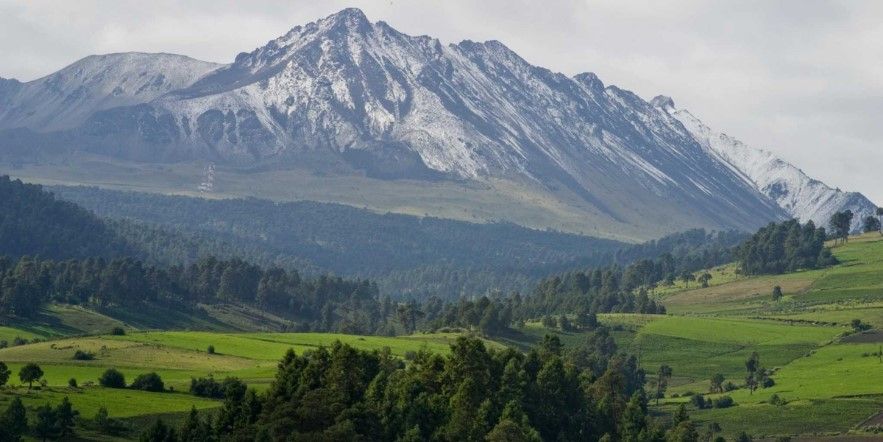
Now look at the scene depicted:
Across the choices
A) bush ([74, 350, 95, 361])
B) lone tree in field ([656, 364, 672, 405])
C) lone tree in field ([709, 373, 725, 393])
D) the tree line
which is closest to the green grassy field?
bush ([74, 350, 95, 361])

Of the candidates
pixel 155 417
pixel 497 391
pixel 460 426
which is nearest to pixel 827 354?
pixel 497 391

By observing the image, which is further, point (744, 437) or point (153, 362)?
point (153, 362)

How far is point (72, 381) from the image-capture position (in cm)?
11519

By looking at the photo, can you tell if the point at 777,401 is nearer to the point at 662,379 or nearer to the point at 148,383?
the point at 662,379


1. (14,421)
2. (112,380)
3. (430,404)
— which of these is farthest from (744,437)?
(14,421)

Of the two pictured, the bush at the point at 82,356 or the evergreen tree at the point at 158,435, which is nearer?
the evergreen tree at the point at 158,435

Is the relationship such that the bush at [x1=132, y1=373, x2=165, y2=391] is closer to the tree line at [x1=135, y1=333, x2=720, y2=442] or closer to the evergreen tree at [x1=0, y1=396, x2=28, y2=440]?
the tree line at [x1=135, y1=333, x2=720, y2=442]

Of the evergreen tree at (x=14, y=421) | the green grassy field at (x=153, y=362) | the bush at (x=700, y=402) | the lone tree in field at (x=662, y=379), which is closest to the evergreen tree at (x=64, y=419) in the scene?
the green grassy field at (x=153, y=362)

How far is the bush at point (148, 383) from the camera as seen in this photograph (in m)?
119

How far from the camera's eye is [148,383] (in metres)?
120

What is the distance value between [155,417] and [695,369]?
96050 millimetres

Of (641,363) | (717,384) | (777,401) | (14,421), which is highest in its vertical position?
(14,421)

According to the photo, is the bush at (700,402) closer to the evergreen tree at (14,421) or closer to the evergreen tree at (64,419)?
the evergreen tree at (64,419)

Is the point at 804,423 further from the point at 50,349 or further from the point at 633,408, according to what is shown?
the point at 50,349
